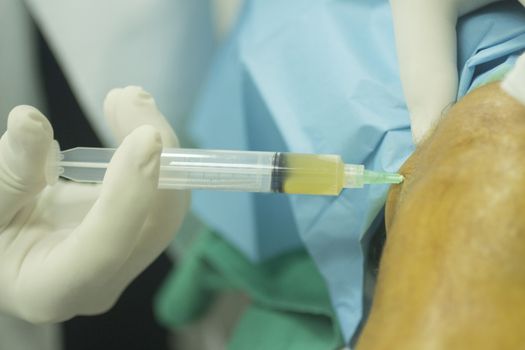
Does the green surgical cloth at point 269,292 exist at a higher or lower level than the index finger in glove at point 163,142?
lower

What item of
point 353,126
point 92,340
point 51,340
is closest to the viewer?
point 353,126

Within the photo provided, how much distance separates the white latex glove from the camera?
2.10ft

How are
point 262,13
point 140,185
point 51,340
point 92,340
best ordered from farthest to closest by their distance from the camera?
1. point 92,340
2. point 51,340
3. point 262,13
4. point 140,185

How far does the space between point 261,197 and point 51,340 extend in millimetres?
422

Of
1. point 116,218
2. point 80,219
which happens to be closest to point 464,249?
point 116,218

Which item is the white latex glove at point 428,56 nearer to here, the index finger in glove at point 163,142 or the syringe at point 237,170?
the syringe at point 237,170

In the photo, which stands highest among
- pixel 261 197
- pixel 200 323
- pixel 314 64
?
pixel 314 64

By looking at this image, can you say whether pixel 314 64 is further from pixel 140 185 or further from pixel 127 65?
pixel 127 65

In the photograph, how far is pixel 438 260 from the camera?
0.47 m

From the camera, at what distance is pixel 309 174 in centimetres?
67

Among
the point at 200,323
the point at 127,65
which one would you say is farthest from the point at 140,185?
the point at 200,323

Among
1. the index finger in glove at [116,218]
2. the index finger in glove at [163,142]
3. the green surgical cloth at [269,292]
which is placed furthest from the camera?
the green surgical cloth at [269,292]

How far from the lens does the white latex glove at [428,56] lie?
2.10 ft

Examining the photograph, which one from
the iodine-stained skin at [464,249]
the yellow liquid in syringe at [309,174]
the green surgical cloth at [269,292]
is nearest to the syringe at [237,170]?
the yellow liquid in syringe at [309,174]
